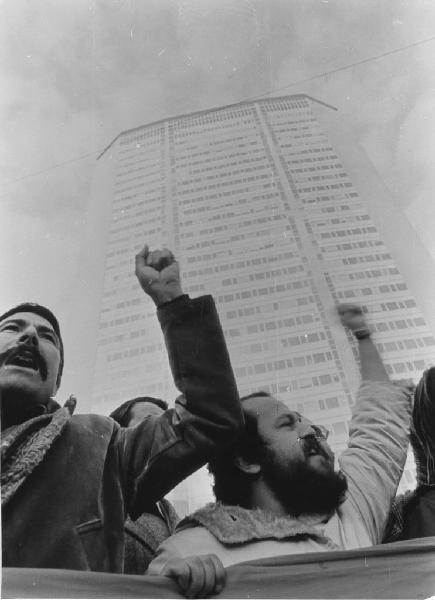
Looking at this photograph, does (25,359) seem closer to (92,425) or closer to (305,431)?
(92,425)

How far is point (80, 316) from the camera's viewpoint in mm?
1577

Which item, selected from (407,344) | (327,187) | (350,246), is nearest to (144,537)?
(407,344)

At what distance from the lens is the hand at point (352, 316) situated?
64.1 inches

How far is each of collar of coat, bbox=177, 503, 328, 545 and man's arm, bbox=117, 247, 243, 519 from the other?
93 mm

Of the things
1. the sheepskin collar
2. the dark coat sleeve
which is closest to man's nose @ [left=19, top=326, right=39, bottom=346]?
the sheepskin collar

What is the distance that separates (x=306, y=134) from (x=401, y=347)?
2.33 feet

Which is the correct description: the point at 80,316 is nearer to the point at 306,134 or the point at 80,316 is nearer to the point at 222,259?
the point at 222,259

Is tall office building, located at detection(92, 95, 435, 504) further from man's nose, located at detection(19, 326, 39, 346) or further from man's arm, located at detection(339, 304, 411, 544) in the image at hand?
man's nose, located at detection(19, 326, 39, 346)

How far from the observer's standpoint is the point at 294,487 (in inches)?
53.4

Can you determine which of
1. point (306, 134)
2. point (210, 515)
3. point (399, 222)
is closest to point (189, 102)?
point (306, 134)

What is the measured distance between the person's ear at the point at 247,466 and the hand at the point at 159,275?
38 centimetres

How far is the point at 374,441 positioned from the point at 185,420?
0.46 m

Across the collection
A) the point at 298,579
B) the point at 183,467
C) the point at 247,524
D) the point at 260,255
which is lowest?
the point at 298,579

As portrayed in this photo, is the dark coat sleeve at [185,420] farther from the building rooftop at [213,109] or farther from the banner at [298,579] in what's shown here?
the building rooftop at [213,109]
